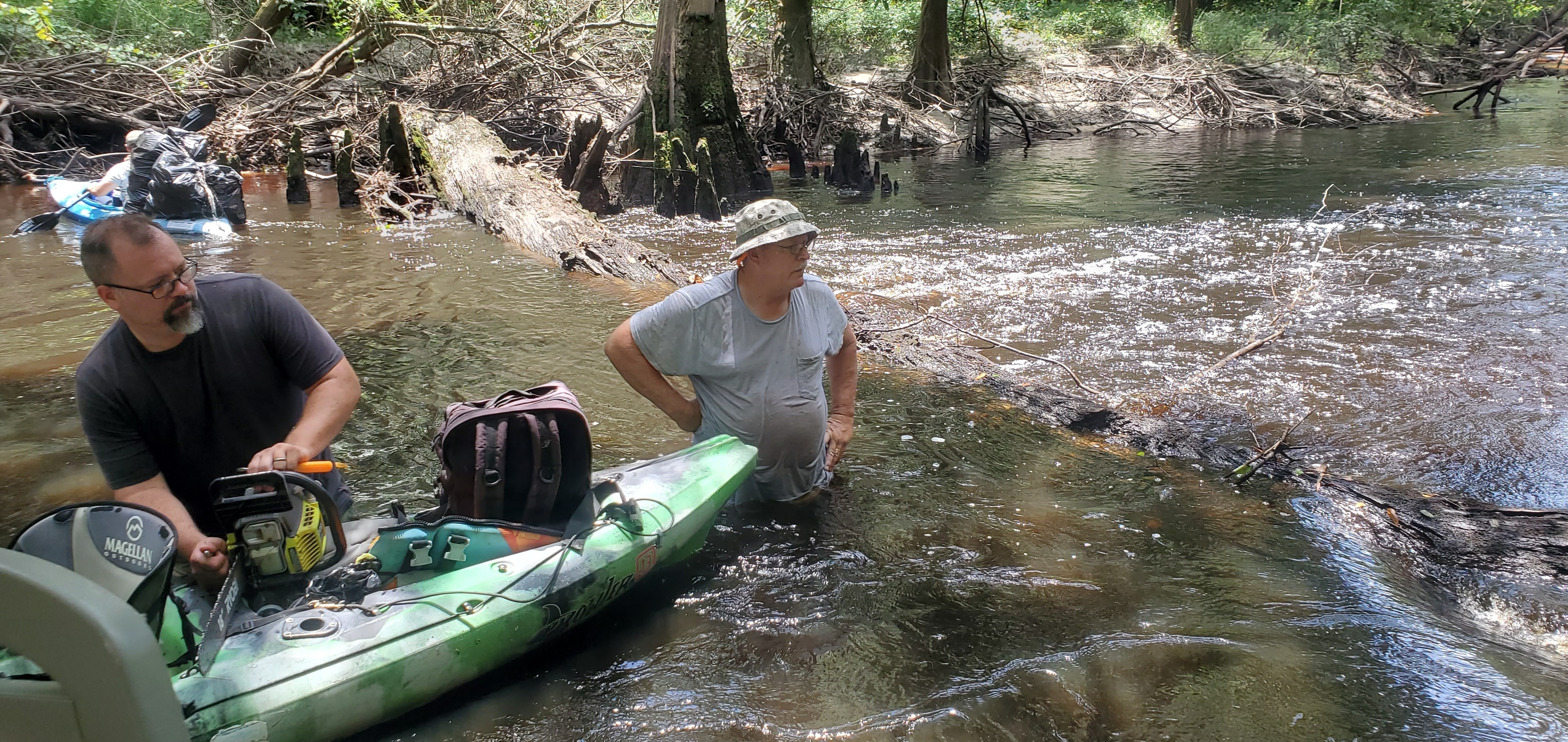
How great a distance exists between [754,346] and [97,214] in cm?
963

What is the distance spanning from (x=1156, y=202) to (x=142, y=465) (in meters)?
11.0

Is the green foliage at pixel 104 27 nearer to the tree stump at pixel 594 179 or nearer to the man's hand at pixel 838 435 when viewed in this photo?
the tree stump at pixel 594 179

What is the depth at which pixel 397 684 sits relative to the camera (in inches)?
106

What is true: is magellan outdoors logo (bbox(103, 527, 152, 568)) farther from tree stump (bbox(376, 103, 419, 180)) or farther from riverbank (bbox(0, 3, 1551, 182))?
riverbank (bbox(0, 3, 1551, 182))

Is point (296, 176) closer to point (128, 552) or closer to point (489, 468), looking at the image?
point (489, 468)

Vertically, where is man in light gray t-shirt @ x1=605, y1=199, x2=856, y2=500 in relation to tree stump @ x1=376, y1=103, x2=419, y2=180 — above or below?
below

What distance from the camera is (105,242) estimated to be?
2695mm

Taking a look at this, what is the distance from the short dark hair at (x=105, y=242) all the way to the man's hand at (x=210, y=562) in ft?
2.61

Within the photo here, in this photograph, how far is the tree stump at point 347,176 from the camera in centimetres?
1144

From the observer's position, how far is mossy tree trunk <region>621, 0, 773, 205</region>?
11.9 metres

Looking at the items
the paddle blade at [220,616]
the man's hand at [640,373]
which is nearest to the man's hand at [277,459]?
the paddle blade at [220,616]

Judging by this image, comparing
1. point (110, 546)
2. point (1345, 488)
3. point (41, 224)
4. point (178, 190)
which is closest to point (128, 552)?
point (110, 546)

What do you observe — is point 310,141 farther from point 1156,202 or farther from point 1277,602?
point 1277,602

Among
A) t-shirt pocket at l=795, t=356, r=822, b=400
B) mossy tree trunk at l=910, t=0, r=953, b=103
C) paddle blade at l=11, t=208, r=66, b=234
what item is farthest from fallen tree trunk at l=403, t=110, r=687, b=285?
mossy tree trunk at l=910, t=0, r=953, b=103
